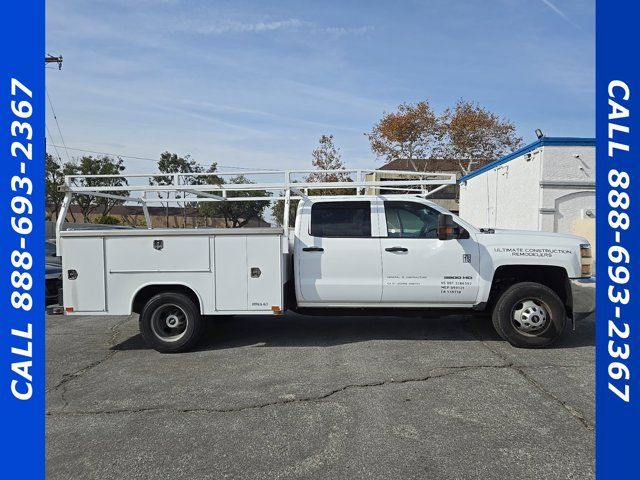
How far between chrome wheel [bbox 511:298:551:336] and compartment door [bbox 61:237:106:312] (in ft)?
17.7

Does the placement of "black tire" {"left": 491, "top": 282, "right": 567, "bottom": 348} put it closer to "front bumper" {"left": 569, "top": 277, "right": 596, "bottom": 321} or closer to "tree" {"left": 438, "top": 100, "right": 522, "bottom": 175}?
"front bumper" {"left": 569, "top": 277, "right": 596, "bottom": 321}

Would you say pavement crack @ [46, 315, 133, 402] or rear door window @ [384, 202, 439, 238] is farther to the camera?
rear door window @ [384, 202, 439, 238]

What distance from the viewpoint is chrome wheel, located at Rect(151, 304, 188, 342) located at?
19.1ft

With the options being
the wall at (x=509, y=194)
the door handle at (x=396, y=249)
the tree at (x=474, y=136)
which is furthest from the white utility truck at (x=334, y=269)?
the tree at (x=474, y=136)

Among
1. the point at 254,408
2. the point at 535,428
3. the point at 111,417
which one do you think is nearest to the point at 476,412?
the point at 535,428

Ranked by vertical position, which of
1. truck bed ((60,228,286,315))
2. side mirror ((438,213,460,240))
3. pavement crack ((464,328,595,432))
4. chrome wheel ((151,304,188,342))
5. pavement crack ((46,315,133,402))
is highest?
side mirror ((438,213,460,240))

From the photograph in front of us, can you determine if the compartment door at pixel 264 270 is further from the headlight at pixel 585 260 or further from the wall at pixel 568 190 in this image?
the wall at pixel 568 190

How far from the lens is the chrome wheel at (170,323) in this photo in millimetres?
5809

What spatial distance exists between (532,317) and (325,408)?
3256 millimetres

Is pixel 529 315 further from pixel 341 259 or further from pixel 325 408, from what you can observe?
pixel 325 408

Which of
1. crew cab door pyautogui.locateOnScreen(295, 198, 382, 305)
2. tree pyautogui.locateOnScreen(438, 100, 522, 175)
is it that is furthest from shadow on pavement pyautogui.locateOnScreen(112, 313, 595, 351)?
tree pyautogui.locateOnScreen(438, 100, 522, 175)
